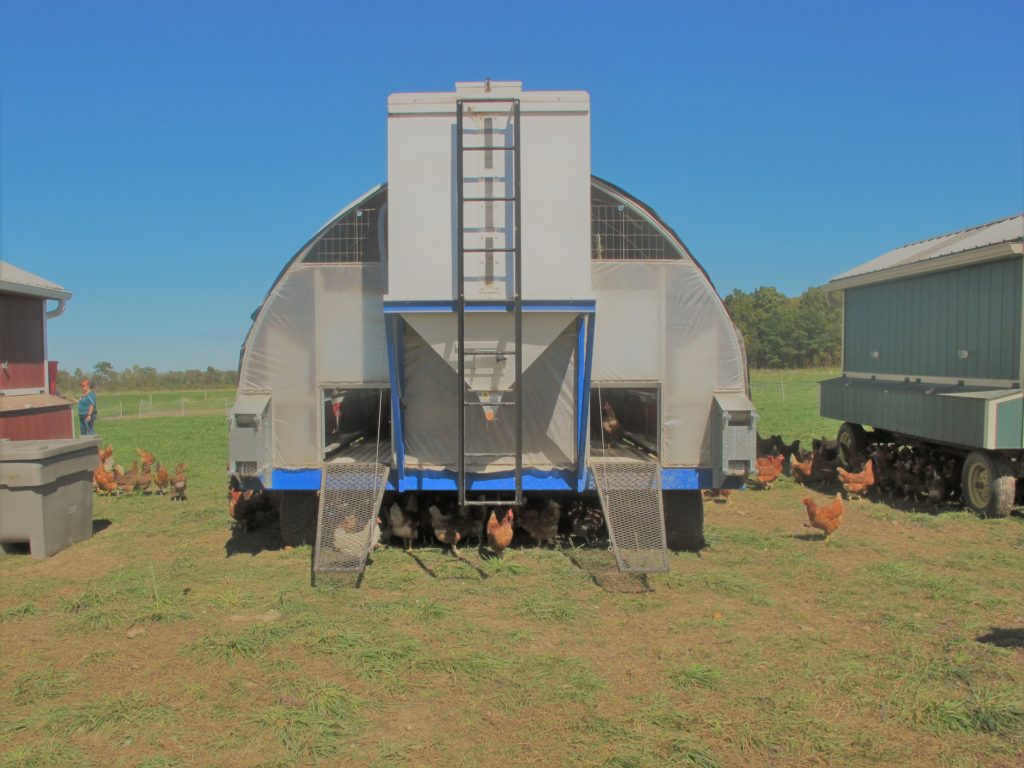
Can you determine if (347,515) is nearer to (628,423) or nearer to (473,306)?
(473,306)

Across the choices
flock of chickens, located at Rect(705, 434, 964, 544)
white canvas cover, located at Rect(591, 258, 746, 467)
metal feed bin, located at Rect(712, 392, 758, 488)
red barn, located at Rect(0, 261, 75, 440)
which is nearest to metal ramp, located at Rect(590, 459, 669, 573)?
white canvas cover, located at Rect(591, 258, 746, 467)

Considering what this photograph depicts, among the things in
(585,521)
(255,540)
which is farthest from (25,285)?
(585,521)

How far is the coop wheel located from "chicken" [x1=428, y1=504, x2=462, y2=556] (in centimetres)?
871

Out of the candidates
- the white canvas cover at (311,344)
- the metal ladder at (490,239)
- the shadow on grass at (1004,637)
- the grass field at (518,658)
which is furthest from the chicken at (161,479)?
the shadow on grass at (1004,637)

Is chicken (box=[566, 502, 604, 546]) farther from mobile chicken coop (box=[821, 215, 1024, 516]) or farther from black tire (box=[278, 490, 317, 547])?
mobile chicken coop (box=[821, 215, 1024, 516])

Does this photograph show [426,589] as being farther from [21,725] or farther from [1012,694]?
[1012,694]

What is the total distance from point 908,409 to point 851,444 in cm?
265

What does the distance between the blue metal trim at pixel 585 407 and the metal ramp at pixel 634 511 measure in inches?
5.9

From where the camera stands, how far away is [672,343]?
7336 millimetres

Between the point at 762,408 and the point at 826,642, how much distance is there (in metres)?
25.1

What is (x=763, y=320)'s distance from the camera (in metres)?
81.6

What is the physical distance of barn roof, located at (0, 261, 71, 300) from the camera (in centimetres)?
1184

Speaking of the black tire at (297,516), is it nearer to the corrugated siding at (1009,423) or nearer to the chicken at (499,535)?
the chicken at (499,535)

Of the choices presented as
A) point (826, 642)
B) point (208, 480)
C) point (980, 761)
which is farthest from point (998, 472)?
point (208, 480)
